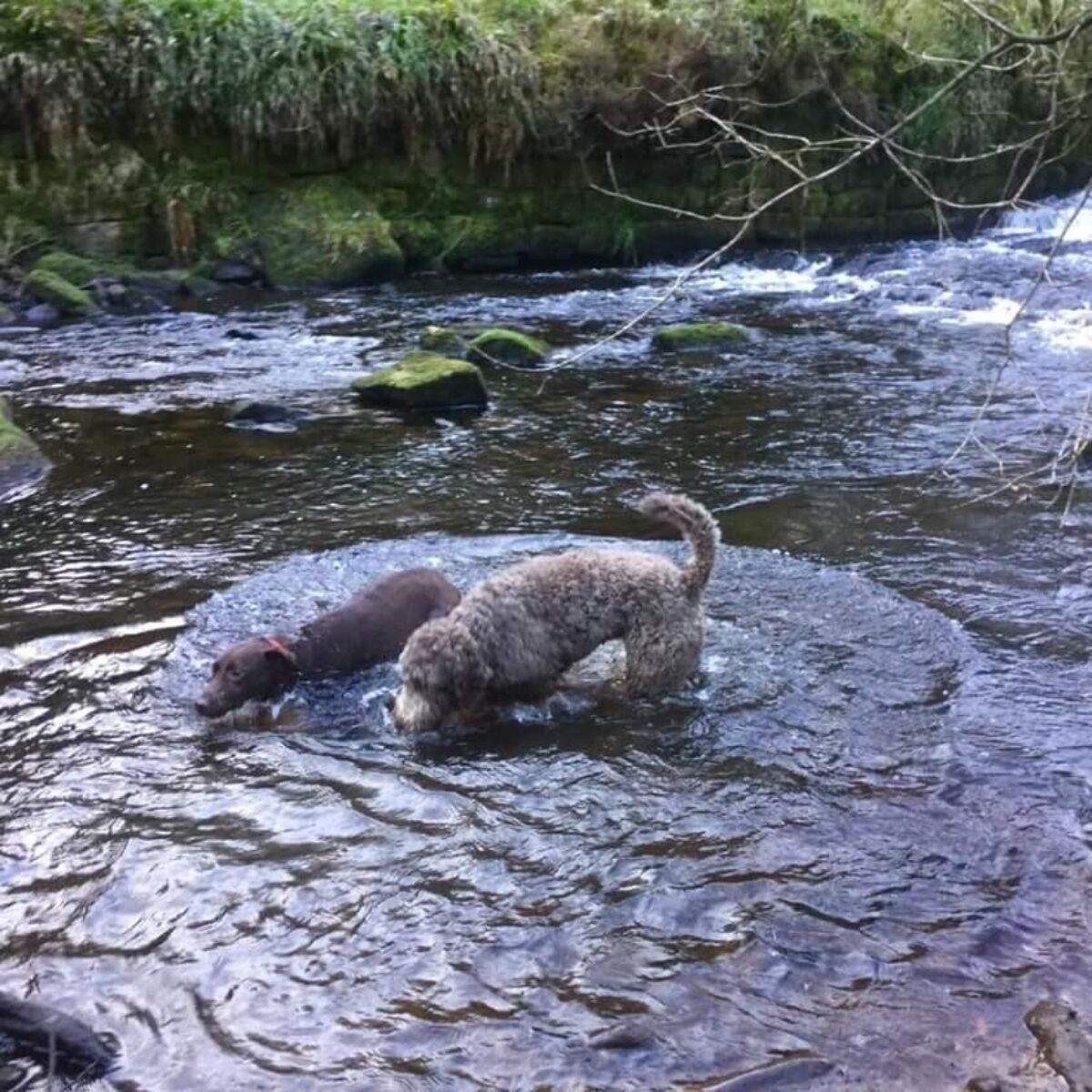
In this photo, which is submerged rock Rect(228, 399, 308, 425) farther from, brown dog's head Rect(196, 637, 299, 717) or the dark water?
brown dog's head Rect(196, 637, 299, 717)

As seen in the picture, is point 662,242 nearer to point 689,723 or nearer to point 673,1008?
point 689,723

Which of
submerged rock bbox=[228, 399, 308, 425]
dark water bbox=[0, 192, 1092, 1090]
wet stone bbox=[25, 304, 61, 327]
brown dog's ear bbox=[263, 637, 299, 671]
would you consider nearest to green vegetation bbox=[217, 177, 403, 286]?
wet stone bbox=[25, 304, 61, 327]

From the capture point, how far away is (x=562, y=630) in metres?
5.86

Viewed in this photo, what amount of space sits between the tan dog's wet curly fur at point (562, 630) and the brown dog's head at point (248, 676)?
0.57 meters

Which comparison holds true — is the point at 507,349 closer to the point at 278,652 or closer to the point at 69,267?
the point at 69,267

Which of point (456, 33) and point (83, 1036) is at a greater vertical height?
point (456, 33)

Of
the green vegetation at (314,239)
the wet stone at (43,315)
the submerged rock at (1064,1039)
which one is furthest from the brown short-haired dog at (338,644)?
the green vegetation at (314,239)

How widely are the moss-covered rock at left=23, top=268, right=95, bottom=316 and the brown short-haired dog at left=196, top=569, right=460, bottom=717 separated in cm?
938

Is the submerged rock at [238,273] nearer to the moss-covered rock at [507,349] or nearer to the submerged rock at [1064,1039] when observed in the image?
the moss-covered rock at [507,349]

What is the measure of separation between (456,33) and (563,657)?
46.7ft

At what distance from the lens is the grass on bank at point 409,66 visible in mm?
16297

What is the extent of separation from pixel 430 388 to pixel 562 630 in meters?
5.55

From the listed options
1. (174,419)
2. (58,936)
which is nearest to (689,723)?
(58,936)

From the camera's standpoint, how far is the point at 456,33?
17781 mm
